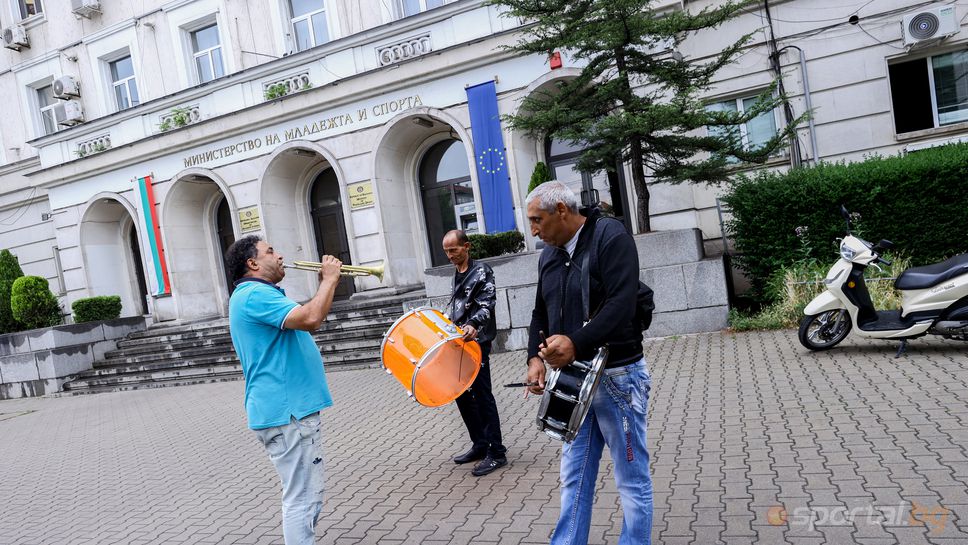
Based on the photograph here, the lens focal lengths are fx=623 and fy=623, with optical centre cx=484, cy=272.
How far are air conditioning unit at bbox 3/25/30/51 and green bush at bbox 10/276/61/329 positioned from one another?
977 cm

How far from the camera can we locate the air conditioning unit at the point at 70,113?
1903 centimetres

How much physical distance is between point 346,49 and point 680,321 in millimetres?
10004

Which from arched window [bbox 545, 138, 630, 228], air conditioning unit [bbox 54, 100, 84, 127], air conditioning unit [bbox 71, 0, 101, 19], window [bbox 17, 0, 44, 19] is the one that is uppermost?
window [bbox 17, 0, 44, 19]

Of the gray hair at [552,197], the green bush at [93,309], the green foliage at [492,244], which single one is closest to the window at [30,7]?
the green bush at [93,309]

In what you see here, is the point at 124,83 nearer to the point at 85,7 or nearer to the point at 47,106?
the point at 85,7

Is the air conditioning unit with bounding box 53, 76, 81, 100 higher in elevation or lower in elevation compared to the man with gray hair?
higher

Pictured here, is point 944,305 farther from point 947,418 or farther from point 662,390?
point 662,390

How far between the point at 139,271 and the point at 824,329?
20.2 metres

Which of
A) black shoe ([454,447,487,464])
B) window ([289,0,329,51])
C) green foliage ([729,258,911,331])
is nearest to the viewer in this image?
black shoe ([454,447,487,464])

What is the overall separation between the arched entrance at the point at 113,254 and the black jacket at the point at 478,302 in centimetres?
1654

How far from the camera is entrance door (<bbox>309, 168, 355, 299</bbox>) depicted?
17.2 meters

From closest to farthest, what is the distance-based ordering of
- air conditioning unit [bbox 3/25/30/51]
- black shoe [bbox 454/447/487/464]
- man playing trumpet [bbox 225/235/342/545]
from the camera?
man playing trumpet [bbox 225/235/342/545] < black shoe [bbox 454/447/487/464] < air conditioning unit [bbox 3/25/30/51]

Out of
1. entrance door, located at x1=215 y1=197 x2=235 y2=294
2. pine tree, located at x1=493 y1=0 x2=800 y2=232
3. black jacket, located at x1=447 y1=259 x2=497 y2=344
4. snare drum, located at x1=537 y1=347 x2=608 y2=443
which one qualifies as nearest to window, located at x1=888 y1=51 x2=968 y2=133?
pine tree, located at x1=493 y1=0 x2=800 y2=232

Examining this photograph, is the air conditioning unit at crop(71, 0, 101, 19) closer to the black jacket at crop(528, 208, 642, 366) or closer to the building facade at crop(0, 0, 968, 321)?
the building facade at crop(0, 0, 968, 321)
